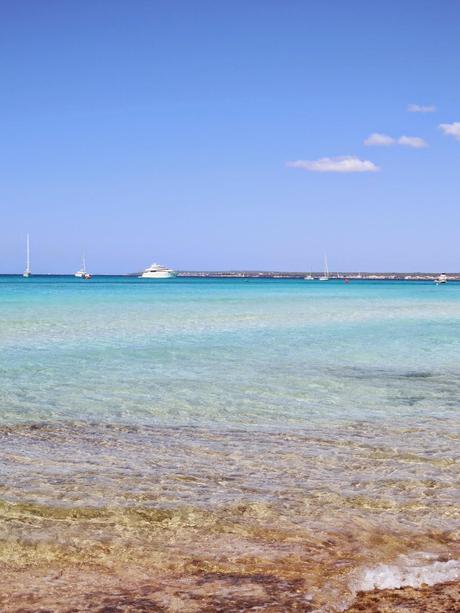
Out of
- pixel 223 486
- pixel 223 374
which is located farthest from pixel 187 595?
pixel 223 374

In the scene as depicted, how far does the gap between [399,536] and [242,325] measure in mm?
26398

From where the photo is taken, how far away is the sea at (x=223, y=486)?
4.60 meters

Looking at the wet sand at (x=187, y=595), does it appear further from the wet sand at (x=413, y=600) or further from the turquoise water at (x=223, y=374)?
the turquoise water at (x=223, y=374)

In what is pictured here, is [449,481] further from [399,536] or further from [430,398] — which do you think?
[430,398]

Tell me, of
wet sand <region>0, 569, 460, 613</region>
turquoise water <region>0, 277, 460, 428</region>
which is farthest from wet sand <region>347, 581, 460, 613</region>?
turquoise water <region>0, 277, 460, 428</region>

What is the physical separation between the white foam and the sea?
1 cm

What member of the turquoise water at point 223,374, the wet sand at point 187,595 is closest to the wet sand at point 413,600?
the wet sand at point 187,595

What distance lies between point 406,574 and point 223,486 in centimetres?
256

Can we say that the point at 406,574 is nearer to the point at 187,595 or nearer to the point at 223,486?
the point at 187,595

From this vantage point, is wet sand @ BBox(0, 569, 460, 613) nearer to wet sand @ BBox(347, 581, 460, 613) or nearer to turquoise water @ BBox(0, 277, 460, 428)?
wet sand @ BBox(347, 581, 460, 613)

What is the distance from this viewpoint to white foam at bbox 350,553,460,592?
454 cm

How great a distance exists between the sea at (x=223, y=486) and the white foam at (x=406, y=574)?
0.6 inches

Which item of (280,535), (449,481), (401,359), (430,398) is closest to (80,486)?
(280,535)

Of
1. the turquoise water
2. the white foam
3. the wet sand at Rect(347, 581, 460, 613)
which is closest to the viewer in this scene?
the wet sand at Rect(347, 581, 460, 613)
